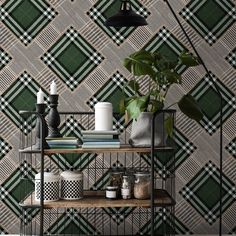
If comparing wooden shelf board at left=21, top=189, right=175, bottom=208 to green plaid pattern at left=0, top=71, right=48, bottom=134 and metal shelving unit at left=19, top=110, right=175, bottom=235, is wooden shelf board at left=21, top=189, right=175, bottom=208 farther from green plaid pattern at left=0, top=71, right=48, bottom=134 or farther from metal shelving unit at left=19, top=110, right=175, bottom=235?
green plaid pattern at left=0, top=71, right=48, bottom=134

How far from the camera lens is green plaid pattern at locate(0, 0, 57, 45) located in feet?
11.0

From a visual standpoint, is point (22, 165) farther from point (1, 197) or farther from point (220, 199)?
point (220, 199)

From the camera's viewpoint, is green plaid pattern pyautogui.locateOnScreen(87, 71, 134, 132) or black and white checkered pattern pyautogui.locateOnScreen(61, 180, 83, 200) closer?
black and white checkered pattern pyautogui.locateOnScreen(61, 180, 83, 200)

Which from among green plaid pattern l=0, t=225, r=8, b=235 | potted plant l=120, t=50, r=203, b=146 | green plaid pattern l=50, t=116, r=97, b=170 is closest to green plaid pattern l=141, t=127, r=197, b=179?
green plaid pattern l=50, t=116, r=97, b=170

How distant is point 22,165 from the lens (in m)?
3.36

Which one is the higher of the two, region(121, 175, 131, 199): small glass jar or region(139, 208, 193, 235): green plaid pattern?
region(121, 175, 131, 199): small glass jar

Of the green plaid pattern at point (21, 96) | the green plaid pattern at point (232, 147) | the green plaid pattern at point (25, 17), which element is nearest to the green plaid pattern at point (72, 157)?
the green plaid pattern at point (21, 96)

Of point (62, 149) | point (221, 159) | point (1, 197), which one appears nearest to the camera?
point (62, 149)

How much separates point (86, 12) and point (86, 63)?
33cm

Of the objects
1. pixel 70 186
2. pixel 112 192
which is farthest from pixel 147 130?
pixel 70 186

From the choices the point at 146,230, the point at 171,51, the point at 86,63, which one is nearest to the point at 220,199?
the point at 146,230

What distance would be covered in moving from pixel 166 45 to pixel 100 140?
918 millimetres

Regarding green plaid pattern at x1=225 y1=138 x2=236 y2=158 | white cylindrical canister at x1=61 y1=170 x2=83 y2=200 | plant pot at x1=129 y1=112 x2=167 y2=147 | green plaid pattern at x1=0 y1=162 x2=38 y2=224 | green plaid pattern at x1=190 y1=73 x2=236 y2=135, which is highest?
green plaid pattern at x1=190 y1=73 x2=236 y2=135

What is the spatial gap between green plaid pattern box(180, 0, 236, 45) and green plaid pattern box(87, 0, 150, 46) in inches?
11.3
